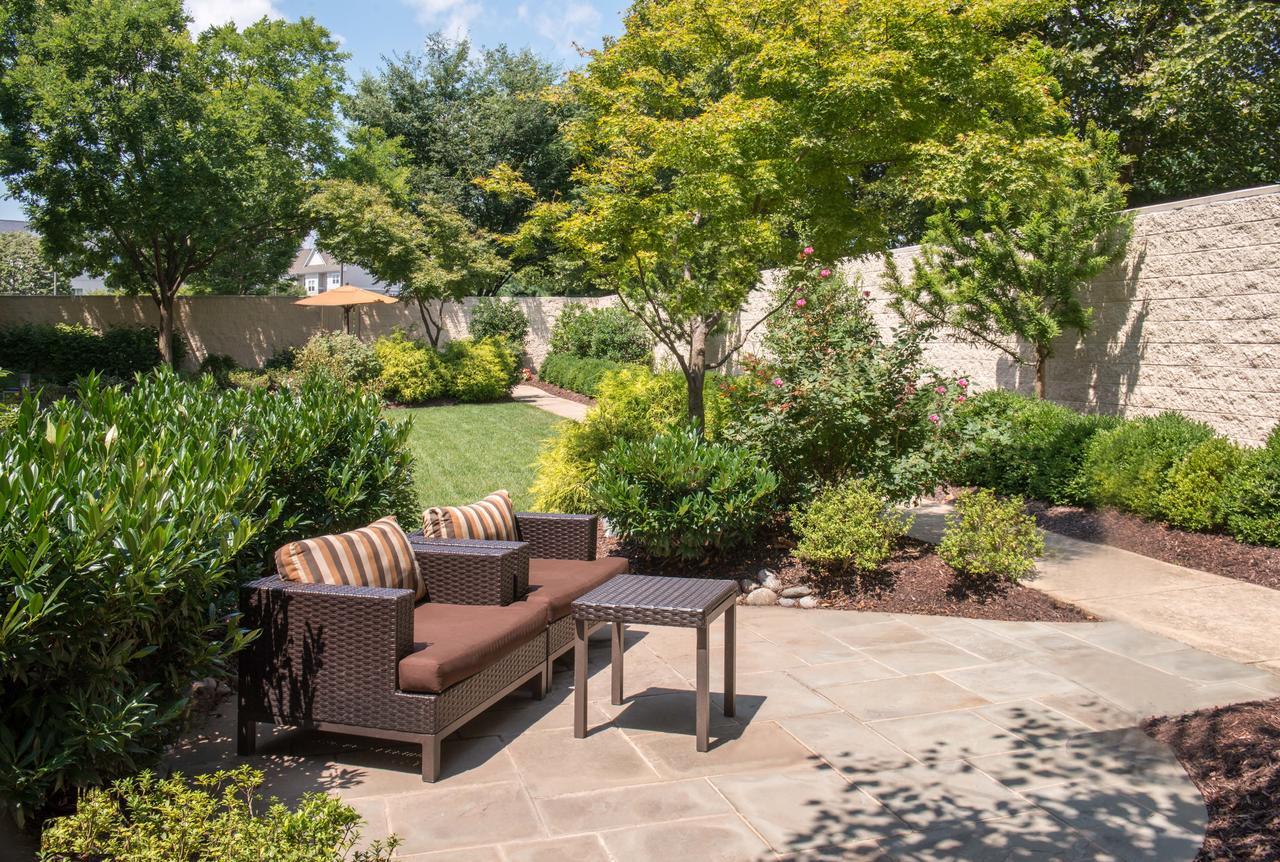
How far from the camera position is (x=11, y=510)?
9.41 ft

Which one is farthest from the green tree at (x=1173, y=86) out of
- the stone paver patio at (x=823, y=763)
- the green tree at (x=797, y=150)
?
the stone paver patio at (x=823, y=763)

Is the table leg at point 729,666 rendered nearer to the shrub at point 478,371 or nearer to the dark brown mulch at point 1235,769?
the dark brown mulch at point 1235,769

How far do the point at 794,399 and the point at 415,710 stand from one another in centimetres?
416

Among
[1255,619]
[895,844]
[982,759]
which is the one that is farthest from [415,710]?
[1255,619]

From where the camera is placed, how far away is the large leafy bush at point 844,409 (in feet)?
23.6

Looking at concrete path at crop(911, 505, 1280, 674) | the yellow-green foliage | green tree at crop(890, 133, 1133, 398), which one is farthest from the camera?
green tree at crop(890, 133, 1133, 398)

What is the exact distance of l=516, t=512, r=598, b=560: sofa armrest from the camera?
5.89m

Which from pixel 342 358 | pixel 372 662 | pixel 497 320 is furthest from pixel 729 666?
pixel 497 320

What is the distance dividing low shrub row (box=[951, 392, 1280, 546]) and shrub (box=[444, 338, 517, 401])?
40.3ft

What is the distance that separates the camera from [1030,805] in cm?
374

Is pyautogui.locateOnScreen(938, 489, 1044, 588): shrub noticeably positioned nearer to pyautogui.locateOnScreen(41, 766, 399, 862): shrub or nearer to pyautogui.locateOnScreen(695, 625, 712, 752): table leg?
pyautogui.locateOnScreen(695, 625, 712, 752): table leg

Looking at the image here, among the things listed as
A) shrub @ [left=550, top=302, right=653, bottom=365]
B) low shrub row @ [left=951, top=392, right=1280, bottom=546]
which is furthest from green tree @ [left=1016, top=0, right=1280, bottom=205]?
shrub @ [left=550, top=302, right=653, bottom=365]

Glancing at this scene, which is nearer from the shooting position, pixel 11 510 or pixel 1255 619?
pixel 11 510

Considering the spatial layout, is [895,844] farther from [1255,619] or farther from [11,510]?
[1255,619]
